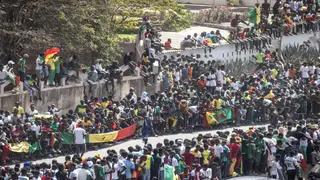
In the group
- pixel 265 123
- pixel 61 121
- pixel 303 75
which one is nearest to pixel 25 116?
pixel 61 121

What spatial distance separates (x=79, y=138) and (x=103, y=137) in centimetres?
182

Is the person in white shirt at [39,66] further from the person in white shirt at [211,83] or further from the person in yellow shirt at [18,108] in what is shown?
the person in white shirt at [211,83]

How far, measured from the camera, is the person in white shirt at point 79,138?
3503 centimetres

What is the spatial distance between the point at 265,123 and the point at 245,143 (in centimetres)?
695

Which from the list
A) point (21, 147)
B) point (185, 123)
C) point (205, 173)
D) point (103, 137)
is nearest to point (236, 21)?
point (185, 123)

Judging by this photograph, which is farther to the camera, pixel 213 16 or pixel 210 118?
pixel 213 16

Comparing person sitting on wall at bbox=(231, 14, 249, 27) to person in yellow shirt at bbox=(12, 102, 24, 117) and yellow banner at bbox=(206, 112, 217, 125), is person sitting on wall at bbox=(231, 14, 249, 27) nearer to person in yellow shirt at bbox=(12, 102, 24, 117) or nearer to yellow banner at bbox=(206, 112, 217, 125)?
yellow banner at bbox=(206, 112, 217, 125)

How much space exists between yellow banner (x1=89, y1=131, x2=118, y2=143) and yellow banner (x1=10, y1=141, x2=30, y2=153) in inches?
91.7

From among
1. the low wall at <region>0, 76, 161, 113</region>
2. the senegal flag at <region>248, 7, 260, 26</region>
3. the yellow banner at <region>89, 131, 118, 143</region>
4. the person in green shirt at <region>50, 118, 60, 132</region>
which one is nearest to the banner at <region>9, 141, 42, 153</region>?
the person in green shirt at <region>50, 118, 60, 132</region>

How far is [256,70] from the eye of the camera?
4800 centimetres

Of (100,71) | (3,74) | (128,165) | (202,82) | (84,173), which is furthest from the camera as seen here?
(202,82)

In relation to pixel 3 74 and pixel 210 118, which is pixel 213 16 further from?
pixel 3 74

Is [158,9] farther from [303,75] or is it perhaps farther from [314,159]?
[314,159]

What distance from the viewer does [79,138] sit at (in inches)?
1380
